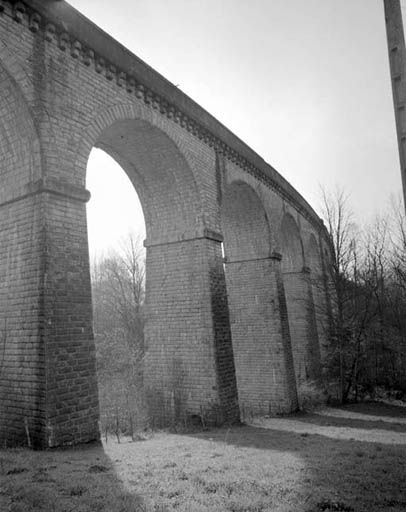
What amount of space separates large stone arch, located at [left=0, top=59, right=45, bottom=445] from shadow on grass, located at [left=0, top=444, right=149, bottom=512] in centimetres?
60

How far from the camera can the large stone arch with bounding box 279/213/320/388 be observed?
1580 centimetres

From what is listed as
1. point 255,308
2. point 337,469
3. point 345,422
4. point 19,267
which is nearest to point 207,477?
point 337,469

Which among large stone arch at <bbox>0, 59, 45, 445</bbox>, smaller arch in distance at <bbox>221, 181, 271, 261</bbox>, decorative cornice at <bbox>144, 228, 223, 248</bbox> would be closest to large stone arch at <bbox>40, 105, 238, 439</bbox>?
decorative cornice at <bbox>144, 228, 223, 248</bbox>

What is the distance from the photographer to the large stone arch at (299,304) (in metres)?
15.8

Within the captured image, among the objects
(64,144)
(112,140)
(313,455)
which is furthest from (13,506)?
(112,140)

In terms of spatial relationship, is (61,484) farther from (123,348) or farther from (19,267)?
(123,348)

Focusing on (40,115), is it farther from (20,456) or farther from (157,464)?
(157,464)

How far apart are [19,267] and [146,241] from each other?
13.7 ft

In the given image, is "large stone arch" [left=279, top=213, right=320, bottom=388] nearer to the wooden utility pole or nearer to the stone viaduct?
the stone viaduct

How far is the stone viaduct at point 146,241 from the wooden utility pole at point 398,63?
426 cm

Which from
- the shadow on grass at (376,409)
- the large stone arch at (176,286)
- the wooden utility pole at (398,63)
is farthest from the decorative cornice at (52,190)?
the shadow on grass at (376,409)

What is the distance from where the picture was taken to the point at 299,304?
16328 millimetres

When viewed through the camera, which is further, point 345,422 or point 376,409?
point 376,409

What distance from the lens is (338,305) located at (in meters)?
15.1
